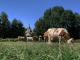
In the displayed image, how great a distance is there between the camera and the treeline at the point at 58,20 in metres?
104

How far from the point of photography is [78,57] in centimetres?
511

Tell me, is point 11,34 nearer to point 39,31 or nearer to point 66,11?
point 39,31

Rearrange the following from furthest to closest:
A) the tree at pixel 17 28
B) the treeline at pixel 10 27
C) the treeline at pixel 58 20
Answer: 1. the treeline at pixel 58 20
2. the tree at pixel 17 28
3. the treeline at pixel 10 27

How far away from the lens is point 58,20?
347 ft

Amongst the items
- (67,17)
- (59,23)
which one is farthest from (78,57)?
(67,17)

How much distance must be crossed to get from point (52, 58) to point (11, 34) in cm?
8604

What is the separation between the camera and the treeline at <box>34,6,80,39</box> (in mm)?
104012

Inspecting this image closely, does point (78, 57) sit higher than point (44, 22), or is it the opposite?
point (44, 22)

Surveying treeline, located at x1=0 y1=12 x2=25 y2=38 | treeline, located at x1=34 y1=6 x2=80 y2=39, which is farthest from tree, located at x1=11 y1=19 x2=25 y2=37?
treeline, located at x1=34 y1=6 x2=80 y2=39

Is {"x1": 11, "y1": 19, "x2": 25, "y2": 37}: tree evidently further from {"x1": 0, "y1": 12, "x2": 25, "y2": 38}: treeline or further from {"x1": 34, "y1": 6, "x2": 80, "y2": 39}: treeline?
{"x1": 34, "y1": 6, "x2": 80, "y2": 39}: treeline

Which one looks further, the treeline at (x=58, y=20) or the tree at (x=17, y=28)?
the treeline at (x=58, y=20)

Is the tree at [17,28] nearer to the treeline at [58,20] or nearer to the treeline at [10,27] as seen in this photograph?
the treeline at [10,27]

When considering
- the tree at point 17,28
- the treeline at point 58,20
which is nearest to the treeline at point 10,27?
the tree at point 17,28

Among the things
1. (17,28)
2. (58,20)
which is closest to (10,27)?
(17,28)
